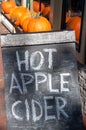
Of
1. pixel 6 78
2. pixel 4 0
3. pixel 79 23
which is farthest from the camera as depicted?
pixel 4 0

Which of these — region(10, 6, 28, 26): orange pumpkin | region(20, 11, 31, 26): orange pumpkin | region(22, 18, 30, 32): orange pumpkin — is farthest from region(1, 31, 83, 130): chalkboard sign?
region(10, 6, 28, 26): orange pumpkin

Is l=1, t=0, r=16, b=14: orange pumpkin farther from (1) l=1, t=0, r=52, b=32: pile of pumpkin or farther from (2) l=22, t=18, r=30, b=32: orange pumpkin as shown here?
(2) l=22, t=18, r=30, b=32: orange pumpkin

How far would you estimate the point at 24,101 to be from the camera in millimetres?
2619

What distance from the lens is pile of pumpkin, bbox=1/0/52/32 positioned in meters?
6.46

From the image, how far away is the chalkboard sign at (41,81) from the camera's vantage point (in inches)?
103

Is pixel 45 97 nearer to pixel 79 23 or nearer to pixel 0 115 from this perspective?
pixel 0 115

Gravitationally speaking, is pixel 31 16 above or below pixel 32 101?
below

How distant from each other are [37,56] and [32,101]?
29 centimetres

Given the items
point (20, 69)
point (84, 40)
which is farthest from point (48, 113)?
point (84, 40)

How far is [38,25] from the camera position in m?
6.46

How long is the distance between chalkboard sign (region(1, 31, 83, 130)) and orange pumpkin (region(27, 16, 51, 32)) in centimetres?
377

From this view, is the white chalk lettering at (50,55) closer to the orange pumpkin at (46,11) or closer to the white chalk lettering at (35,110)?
the white chalk lettering at (35,110)

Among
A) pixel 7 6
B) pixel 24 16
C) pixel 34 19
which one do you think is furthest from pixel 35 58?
pixel 7 6

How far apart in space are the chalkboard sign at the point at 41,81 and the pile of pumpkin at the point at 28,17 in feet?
12.4
